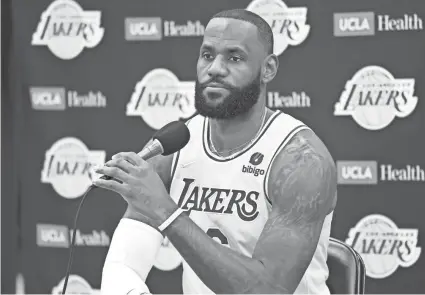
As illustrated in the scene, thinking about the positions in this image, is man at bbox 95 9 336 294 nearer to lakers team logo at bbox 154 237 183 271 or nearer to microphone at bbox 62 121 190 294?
microphone at bbox 62 121 190 294

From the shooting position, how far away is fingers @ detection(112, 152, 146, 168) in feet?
4.40

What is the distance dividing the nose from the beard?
0.07 feet

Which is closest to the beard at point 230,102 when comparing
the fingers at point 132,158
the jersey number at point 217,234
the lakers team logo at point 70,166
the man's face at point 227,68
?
the man's face at point 227,68

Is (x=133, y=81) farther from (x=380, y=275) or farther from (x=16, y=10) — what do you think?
(x=380, y=275)

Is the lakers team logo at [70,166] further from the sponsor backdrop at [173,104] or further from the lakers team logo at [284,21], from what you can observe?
the lakers team logo at [284,21]

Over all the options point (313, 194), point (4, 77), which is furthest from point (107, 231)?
point (313, 194)

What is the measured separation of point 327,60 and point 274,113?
3.80ft

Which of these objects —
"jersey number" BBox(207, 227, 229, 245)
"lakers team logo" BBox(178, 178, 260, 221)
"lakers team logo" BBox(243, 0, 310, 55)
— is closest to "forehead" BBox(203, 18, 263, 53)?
"lakers team logo" BBox(178, 178, 260, 221)

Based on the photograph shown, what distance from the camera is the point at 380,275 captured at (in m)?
2.91

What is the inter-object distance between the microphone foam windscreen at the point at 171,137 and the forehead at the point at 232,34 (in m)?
0.29

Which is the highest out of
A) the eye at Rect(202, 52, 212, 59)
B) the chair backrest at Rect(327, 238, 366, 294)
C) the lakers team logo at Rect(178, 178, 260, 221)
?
the eye at Rect(202, 52, 212, 59)

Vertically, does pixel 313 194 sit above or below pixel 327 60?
below

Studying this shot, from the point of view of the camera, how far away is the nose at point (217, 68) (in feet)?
5.53

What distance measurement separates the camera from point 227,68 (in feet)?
5.62
